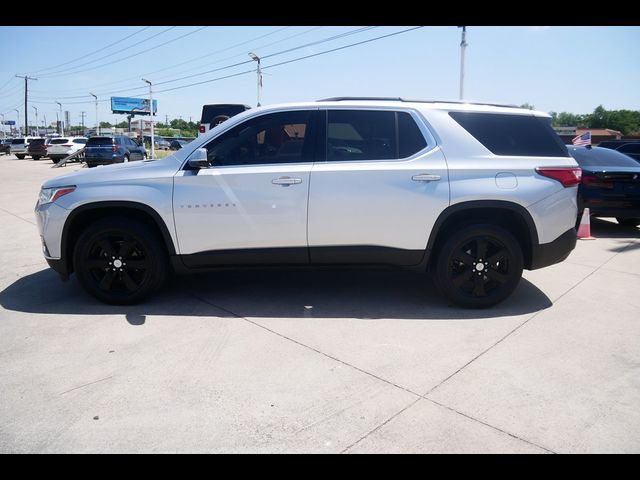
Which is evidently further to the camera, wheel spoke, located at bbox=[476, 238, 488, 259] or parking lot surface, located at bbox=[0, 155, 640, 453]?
wheel spoke, located at bbox=[476, 238, 488, 259]

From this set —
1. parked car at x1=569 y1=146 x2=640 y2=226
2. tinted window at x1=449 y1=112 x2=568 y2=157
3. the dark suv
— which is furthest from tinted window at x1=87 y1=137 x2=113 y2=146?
tinted window at x1=449 y1=112 x2=568 y2=157

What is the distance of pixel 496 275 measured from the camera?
4.33 metres

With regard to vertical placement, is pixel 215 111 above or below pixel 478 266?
above

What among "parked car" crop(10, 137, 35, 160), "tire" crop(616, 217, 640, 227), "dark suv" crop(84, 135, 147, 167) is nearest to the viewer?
"tire" crop(616, 217, 640, 227)

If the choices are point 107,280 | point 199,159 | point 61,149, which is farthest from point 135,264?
point 61,149

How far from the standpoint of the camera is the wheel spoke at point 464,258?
428cm

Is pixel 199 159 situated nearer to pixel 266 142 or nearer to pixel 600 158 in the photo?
pixel 266 142

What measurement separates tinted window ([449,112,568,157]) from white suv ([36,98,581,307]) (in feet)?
0.04

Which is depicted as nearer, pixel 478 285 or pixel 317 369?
pixel 317 369

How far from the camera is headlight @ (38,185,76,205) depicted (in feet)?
13.9

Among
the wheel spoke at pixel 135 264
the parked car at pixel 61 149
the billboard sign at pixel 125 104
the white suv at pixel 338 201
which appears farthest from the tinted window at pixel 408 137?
the billboard sign at pixel 125 104

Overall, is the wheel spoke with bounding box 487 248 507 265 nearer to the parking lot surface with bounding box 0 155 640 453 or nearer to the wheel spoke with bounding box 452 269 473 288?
the wheel spoke with bounding box 452 269 473 288

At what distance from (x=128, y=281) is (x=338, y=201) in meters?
2.15
